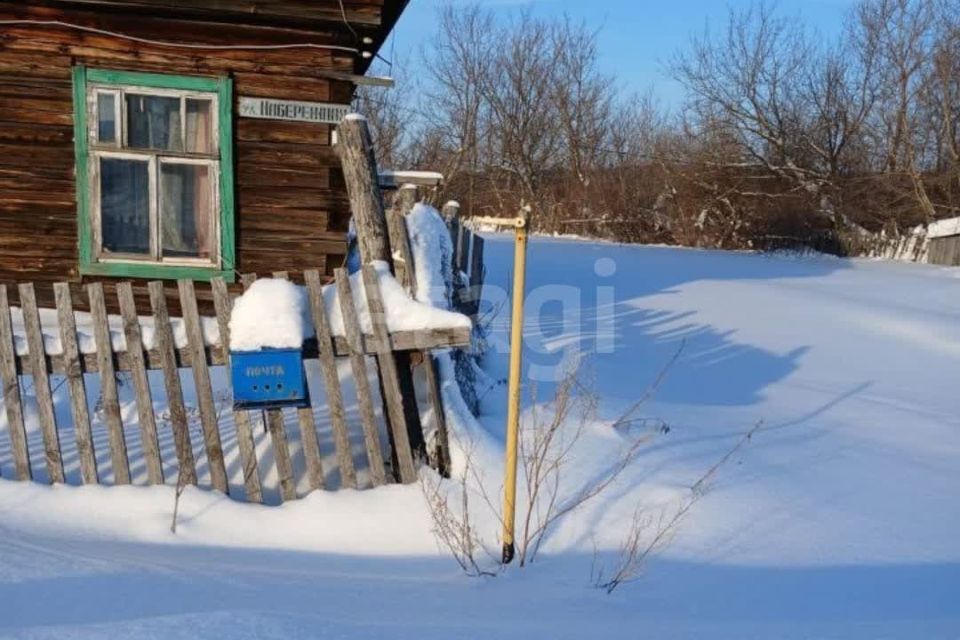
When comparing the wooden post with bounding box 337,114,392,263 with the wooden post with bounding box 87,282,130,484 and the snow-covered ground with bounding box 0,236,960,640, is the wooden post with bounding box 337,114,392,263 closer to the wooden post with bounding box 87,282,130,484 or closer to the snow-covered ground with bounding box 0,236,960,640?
the snow-covered ground with bounding box 0,236,960,640

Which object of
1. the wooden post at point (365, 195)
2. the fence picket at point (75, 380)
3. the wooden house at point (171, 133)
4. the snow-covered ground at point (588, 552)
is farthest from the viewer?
the wooden house at point (171, 133)

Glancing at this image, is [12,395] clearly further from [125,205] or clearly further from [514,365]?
[125,205]

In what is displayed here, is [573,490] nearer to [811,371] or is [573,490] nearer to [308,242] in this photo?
[308,242]

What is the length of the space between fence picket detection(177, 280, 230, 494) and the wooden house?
2938 mm

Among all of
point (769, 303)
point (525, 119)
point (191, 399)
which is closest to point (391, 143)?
point (525, 119)

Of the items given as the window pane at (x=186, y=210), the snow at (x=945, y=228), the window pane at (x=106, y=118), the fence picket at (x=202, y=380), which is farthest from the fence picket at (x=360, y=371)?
the snow at (x=945, y=228)

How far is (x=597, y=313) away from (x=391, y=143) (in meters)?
18.2

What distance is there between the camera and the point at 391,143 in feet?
93.9

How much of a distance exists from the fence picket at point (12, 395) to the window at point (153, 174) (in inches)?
108

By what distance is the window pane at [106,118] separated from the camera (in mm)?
6543

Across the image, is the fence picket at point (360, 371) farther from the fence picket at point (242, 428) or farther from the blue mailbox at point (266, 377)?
the fence picket at point (242, 428)

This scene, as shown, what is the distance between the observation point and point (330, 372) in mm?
4016

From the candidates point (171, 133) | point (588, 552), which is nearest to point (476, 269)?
point (171, 133)

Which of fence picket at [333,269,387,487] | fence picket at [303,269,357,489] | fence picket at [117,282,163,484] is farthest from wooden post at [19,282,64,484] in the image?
fence picket at [333,269,387,487]
